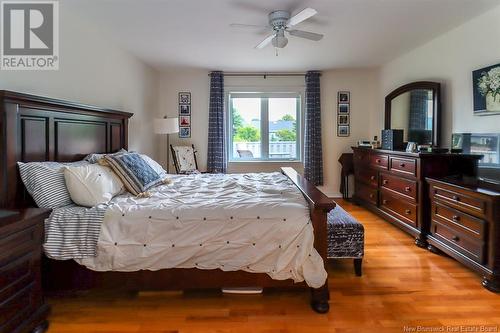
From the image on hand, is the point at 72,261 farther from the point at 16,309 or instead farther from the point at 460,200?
the point at 460,200

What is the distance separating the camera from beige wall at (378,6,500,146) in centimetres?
283

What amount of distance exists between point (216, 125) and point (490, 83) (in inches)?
143

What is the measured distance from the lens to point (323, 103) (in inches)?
206

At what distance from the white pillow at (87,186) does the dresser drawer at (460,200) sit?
8.88ft

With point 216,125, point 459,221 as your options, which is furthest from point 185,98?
point 459,221

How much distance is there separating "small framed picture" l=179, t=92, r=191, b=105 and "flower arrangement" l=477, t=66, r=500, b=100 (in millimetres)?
4053

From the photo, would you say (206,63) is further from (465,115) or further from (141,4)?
(465,115)

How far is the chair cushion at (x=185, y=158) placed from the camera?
4770 mm

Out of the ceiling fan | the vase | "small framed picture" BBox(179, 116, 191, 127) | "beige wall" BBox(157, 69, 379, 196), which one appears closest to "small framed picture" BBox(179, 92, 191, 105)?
"beige wall" BBox(157, 69, 379, 196)

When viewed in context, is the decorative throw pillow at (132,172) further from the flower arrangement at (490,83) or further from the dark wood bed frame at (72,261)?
the flower arrangement at (490,83)

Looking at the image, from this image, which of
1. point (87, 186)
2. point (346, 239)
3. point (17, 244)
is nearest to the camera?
point (17, 244)

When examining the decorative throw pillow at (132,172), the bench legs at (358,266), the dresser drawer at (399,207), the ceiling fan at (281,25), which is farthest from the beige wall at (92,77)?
the dresser drawer at (399,207)

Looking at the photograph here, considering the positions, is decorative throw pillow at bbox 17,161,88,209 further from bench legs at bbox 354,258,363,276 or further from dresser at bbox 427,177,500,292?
dresser at bbox 427,177,500,292

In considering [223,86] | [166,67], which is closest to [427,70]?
[223,86]
